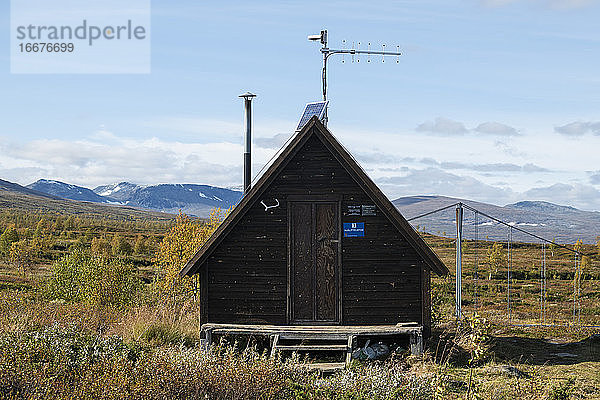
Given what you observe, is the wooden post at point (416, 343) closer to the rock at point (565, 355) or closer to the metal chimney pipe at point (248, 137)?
the rock at point (565, 355)

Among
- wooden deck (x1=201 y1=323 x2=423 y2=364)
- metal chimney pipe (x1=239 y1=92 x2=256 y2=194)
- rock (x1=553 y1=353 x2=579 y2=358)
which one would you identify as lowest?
rock (x1=553 y1=353 x2=579 y2=358)

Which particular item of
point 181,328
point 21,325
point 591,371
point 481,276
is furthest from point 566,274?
point 21,325

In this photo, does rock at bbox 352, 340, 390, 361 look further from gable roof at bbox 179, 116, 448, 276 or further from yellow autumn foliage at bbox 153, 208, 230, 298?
yellow autumn foliage at bbox 153, 208, 230, 298

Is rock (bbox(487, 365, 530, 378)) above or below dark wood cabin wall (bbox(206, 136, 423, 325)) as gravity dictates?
below

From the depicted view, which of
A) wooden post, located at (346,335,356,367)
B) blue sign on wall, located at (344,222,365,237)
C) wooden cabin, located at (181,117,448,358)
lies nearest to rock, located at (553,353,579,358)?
wooden cabin, located at (181,117,448,358)

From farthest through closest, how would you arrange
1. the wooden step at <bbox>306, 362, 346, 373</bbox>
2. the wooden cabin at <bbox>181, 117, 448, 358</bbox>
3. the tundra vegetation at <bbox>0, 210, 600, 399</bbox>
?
the wooden cabin at <bbox>181, 117, 448, 358</bbox> < the wooden step at <bbox>306, 362, 346, 373</bbox> < the tundra vegetation at <bbox>0, 210, 600, 399</bbox>

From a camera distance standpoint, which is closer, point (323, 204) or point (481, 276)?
point (323, 204)

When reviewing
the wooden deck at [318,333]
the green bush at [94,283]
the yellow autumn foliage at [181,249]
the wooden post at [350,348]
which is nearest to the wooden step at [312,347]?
the wooden deck at [318,333]

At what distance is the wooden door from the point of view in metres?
14.1

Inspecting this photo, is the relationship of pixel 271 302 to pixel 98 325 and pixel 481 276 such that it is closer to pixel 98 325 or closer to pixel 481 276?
pixel 98 325

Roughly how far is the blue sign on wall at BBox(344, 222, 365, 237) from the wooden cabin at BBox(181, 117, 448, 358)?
2 cm

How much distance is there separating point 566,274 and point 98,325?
98.6ft

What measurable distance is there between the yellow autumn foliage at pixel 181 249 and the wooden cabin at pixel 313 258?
262 inches

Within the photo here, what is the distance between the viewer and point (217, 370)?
957cm
